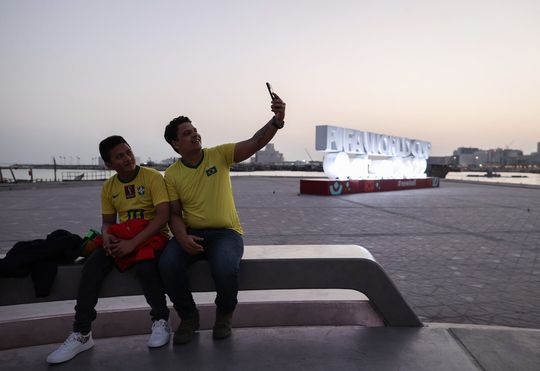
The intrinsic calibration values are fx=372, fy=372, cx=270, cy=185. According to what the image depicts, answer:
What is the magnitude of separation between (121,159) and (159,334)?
1.27 m

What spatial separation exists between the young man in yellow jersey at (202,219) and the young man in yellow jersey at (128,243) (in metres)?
0.10

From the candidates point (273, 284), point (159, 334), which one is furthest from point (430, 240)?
point (159, 334)

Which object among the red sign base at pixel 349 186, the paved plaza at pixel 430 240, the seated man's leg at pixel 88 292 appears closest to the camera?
the seated man's leg at pixel 88 292

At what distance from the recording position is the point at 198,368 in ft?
7.47

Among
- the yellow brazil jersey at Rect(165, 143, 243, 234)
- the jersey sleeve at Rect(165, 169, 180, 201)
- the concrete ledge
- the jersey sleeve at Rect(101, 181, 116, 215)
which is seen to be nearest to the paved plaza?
the concrete ledge

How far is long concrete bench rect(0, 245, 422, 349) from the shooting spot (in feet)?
8.24

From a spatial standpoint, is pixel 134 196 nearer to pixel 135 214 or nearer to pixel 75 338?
pixel 135 214

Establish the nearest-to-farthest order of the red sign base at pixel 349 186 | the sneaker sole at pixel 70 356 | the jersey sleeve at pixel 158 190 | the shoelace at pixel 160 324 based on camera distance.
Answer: the sneaker sole at pixel 70 356
the shoelace at pixel 160 324
the jersey sleeve at pixel 158 190
the red sign base at pixel 349 186

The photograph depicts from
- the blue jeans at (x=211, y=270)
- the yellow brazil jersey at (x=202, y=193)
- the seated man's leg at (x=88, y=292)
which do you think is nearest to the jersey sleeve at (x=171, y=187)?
the yellow brazil jersey at (x=202, y=193)

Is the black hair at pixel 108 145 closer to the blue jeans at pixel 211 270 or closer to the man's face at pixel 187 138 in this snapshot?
the man's face at pixel 187 138

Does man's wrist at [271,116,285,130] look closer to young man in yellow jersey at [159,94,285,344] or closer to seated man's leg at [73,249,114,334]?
young man in yellow jersey at [159,94,285,344]

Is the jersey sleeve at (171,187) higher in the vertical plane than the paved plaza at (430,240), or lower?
higher

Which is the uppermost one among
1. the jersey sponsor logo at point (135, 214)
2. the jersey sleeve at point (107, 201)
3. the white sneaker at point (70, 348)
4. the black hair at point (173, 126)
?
the black hair at point (173, 126)

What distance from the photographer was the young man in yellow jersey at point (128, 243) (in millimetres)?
2445
